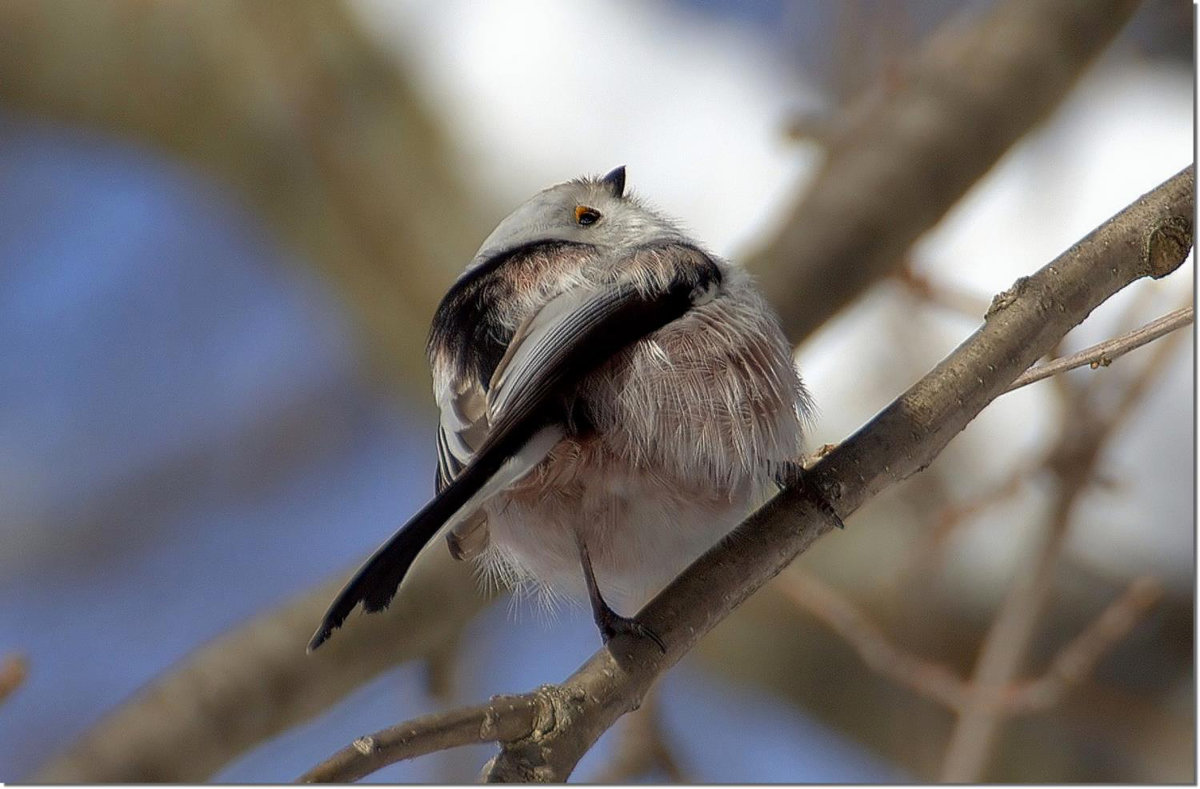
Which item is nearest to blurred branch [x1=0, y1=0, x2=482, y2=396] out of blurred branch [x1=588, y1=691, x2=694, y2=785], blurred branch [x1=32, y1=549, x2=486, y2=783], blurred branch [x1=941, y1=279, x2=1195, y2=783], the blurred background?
the blurred background

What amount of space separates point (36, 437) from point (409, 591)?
3.42 feet

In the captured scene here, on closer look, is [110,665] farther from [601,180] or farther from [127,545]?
[601,180]

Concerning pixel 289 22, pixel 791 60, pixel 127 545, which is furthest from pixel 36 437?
pixel 791 60

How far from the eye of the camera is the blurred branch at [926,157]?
1542 millimetres

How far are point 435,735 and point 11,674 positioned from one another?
0.27 metres

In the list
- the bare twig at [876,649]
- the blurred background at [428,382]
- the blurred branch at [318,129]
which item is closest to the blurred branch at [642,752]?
the blurred background at [428,382]

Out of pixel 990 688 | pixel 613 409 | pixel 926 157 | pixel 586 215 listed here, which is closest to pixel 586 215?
pixel 586 215

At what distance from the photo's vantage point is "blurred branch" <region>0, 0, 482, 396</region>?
2057 millimetres

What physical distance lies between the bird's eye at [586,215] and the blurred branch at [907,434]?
16.0 inches

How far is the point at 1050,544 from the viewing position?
1360 millimetres

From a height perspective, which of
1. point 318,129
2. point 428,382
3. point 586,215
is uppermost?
point 318,129

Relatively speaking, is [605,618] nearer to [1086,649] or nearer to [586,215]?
[586,215]

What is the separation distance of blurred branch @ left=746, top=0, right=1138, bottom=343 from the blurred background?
2 cm

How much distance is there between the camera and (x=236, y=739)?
117 centimetres
